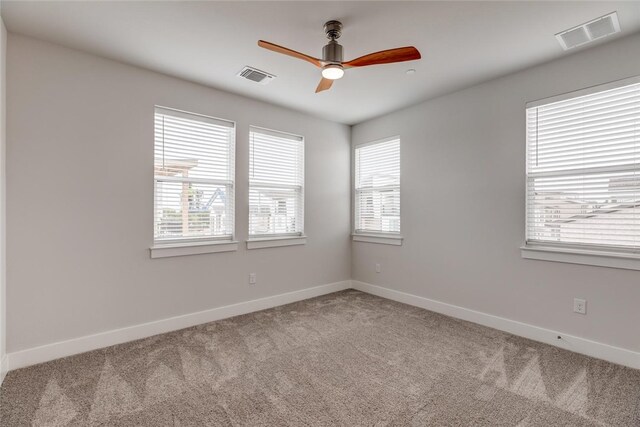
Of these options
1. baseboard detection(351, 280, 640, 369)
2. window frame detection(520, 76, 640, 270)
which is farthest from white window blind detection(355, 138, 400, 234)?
window frame detection(520, 76, 640, 270)

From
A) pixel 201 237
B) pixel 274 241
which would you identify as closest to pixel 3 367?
pixel 201 237

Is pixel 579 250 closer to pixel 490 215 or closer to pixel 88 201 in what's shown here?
pixel 490 215

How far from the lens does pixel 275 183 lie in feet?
13.5

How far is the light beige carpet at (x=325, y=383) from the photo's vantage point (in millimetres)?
1894

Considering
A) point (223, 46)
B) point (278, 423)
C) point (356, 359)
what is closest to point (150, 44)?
point (223, 46)

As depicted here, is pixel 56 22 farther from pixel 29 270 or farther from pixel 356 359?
pixel 356 359

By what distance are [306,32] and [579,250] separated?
116 inches

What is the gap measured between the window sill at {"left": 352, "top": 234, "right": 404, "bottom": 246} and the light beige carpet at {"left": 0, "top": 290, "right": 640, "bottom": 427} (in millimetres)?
1330

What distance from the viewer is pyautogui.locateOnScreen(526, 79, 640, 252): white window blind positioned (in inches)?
98.6

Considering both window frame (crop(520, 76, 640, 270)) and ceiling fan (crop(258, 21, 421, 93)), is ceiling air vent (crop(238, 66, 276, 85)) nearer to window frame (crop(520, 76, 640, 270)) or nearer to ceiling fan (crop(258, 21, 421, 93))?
ceiling fan (crop(258, 21, 421, 93))

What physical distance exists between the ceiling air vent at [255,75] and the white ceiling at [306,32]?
83 mm

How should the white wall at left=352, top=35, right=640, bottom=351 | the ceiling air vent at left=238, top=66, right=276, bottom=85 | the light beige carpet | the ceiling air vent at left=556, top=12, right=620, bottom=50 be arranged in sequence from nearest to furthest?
the light beige carpet < the ceiling air vent at left=556, top=12, right=620, bottom=50 < the white wall at left=352, top=35, right=640, bottom=351 < the ceiling air vent at left=238, top=66, right=276, bottom=85

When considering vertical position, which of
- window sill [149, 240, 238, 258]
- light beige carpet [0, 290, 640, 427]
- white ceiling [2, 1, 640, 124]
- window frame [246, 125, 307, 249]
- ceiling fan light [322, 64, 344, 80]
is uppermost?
white ceiling [2, 1, 640, 124]

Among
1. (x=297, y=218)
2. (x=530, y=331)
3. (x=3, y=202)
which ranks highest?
(x=3, y=202)
